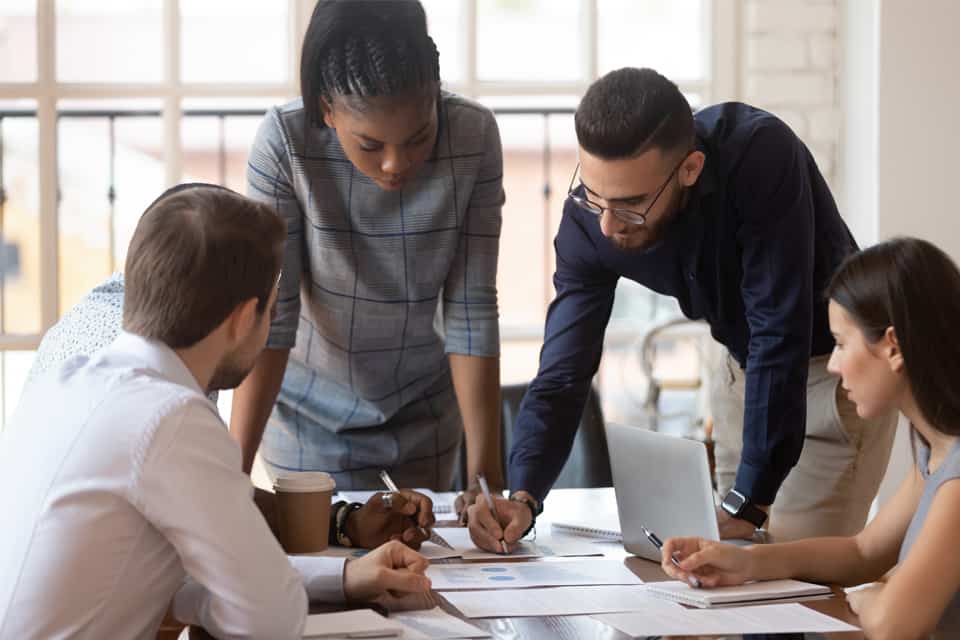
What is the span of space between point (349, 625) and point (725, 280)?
3.12ft

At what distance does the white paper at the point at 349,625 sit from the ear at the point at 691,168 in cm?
84

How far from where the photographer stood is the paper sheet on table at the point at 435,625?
50.9 inches

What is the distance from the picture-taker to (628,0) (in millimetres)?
3457

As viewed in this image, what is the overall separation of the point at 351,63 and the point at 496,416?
0.66 m

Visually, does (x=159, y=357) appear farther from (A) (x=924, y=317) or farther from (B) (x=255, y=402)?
(A) (x=924, y=317)

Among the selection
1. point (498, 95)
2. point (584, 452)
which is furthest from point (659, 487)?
point (498, 95)

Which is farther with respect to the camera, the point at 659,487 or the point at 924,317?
the point at 659,487

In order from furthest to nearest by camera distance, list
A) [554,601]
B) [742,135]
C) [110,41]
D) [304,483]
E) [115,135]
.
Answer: [115,135] < [110,41] < [742,135] < [304,483] < [554,601]

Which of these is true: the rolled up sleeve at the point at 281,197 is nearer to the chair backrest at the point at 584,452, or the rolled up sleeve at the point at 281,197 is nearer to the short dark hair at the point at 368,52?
the short dark hair at the point at 368,52

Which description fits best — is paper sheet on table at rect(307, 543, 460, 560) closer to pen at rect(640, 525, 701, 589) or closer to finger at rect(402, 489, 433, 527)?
finger at rect(402, 489, 433, 527)

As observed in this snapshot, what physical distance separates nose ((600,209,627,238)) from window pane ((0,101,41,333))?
1.98 m

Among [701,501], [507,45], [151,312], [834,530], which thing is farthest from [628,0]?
[151,312]

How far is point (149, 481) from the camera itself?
1186mm

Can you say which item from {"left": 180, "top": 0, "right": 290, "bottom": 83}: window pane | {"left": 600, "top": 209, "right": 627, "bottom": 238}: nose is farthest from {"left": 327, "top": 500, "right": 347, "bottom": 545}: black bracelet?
{"left": 180, "top": 0, "right": 290, "bottom": 83}: window pane
